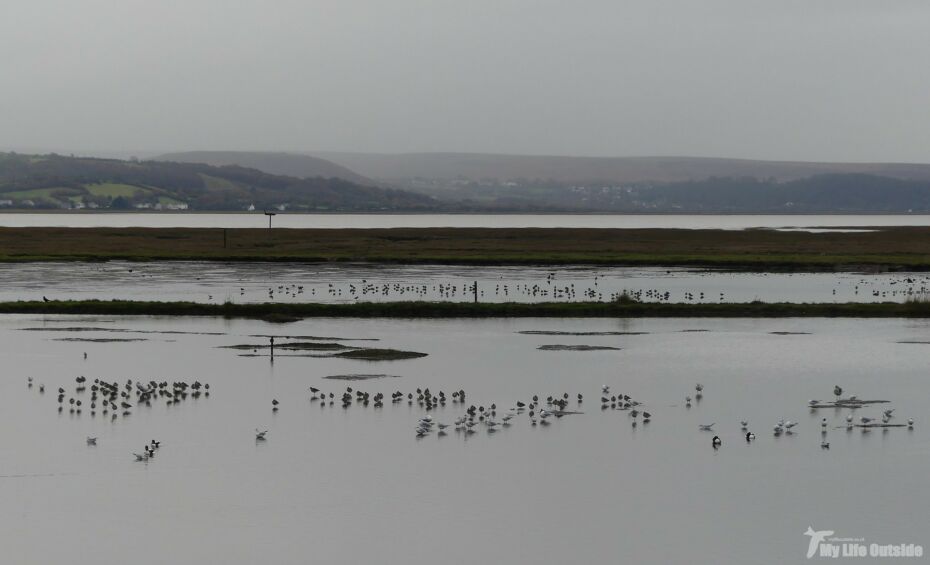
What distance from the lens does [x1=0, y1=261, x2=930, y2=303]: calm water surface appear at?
55188 mm

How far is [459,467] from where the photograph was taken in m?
23.3

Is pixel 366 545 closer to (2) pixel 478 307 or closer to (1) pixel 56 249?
(2) pixel 478 307

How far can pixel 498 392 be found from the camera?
31203mm

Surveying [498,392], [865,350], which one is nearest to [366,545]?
[498,392]

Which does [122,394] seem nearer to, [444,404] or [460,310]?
[444,404]

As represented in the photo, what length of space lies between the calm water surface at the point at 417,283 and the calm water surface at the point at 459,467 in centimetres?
1758

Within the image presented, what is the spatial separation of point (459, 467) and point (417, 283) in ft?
130

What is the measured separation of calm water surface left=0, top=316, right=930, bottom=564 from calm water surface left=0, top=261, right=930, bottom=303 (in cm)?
1758

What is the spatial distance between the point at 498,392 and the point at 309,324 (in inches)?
640

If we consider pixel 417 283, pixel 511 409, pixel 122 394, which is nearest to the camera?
pixel 511 409

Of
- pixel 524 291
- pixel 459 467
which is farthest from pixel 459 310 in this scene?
pixel 459 467
